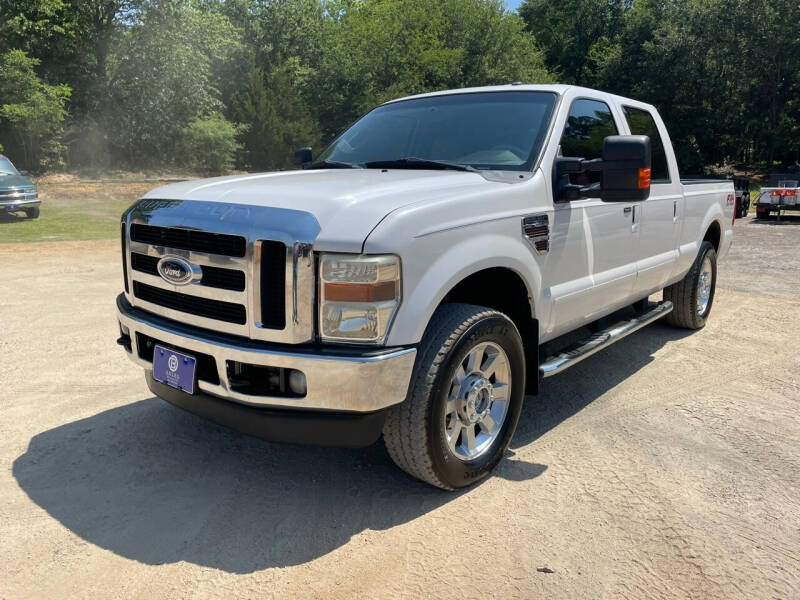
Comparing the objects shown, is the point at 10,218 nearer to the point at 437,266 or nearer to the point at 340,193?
the point at 340,193

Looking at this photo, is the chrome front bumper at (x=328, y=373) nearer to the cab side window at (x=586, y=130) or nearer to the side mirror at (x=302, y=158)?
the cab side window at (x=586, y=130)

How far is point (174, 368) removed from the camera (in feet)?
9.94

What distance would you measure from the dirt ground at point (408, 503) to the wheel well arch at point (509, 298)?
548 mm

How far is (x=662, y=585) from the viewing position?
249 cm

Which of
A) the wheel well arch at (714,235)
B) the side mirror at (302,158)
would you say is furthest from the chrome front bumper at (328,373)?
the wheel well arch at (714,235)

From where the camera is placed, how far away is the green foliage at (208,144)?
3581 cm

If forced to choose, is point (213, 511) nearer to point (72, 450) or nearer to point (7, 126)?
point (72, 450)

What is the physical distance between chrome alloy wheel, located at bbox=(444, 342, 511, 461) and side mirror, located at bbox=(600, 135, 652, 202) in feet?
3.33

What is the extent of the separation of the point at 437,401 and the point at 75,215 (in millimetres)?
18286

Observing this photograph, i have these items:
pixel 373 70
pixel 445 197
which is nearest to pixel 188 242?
pixel 445 197

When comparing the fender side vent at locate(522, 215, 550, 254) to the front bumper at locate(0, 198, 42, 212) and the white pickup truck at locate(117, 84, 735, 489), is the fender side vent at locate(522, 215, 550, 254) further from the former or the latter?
the front bumper at locate(0, 198, 42, 212)

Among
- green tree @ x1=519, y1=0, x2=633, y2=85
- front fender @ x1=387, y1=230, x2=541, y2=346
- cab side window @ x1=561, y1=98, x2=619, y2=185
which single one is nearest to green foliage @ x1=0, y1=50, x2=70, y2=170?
cab side window @ x1=561, y1=98, x2=619, y2=185

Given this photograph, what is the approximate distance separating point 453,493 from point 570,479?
2.01 ft

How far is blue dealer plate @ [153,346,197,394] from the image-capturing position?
2.95 metres
